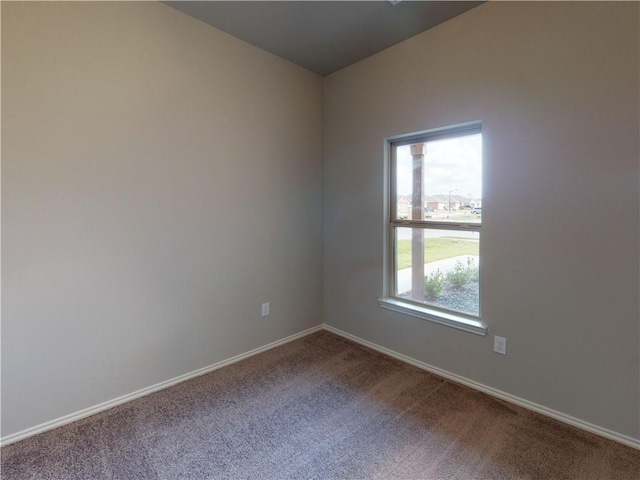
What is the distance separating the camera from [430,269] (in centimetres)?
257

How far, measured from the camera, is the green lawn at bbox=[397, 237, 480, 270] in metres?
2.31

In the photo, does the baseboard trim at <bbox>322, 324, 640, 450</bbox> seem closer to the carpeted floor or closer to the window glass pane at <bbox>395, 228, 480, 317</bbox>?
the carpeted floor

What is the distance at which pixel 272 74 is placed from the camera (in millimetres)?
2764

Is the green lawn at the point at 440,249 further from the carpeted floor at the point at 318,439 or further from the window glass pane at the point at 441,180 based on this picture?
the carpeted floor at the point at 318,439

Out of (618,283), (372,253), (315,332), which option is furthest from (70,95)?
(618,283)

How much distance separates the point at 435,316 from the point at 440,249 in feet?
1.75

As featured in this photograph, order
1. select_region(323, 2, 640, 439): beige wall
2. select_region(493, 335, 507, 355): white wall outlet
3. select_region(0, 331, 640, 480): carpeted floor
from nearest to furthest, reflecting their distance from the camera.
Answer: select_region(0, 331, 640, 480): carpeted floor
select_region(323, 2, 640, 439): beige wall
select_region(493, 335, 507, 355): white wall outlet

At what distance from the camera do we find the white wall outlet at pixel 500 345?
2.10m

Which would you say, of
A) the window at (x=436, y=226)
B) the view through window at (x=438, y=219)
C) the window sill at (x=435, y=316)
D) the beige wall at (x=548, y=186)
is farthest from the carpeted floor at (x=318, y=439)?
the view through window at (x=438, y=219)

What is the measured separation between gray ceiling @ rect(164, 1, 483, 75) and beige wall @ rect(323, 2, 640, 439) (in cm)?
15

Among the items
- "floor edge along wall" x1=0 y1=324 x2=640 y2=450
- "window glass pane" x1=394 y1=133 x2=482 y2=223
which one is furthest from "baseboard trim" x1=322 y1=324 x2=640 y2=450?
"window glass pane" x1=394 y1=133 x2=482 y2=223

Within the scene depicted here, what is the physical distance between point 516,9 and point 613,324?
77.8 inches

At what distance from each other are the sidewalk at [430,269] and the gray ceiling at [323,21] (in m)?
1.76

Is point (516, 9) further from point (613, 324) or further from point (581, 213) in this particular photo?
point (613, 324)
